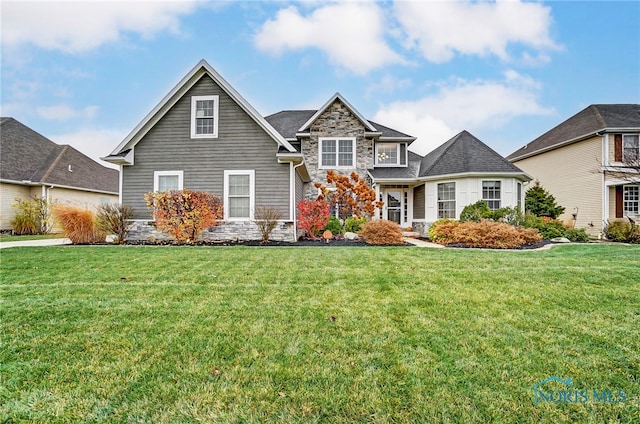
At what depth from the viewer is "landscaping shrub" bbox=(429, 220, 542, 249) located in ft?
35.0

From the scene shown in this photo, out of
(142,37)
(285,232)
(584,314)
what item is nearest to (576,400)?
(584,314)

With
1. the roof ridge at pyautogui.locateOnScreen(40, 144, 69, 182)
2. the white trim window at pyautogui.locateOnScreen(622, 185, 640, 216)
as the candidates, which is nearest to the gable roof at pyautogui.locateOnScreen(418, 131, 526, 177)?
the white trim window at pyautogui.locateOnScreen(622, 185, 640, 216)

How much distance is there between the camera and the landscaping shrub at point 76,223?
35.2 ft

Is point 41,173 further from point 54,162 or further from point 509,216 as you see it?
point 509,216

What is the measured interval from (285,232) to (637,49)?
62.5 feet

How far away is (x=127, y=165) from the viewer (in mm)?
12359

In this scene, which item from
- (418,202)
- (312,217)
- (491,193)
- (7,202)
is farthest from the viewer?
(418,202)

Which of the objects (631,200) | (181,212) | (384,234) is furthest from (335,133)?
(631,200)

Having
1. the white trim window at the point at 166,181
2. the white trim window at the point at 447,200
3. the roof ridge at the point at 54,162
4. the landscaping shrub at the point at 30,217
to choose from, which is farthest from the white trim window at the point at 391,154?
the roof ridge at the point at 54,162

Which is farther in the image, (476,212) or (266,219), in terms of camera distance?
(476,212)

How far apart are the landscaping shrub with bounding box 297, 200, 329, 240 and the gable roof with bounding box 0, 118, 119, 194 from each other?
52.6ft

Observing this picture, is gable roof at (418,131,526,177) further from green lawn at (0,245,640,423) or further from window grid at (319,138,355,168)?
green lawn at (0,245,640,423)

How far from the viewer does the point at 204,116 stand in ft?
40.4
